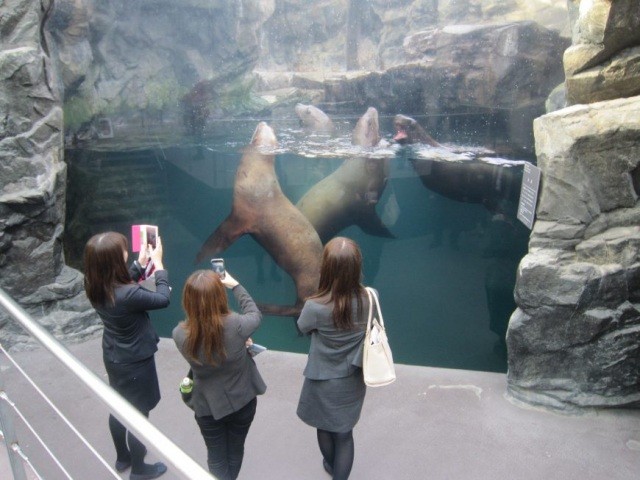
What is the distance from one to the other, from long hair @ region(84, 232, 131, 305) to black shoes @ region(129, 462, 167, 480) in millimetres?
1096

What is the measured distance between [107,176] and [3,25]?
2.33 meters

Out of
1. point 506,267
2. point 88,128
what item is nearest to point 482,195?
point 506,267

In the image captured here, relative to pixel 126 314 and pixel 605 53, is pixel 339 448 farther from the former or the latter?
pixel 605 53

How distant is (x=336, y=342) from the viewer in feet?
7.80

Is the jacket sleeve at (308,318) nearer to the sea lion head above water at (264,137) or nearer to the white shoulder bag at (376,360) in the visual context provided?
the white shoulder bag at (376,360)

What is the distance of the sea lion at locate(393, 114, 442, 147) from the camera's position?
19.0ft

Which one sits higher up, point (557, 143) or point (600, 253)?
point (557, 143)

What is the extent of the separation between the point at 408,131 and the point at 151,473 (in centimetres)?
432

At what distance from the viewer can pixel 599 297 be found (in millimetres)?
3623

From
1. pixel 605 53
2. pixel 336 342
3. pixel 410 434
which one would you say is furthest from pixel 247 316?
pixel 605 53

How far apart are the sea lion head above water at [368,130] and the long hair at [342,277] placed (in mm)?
3873

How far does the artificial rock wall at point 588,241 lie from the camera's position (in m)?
3.49

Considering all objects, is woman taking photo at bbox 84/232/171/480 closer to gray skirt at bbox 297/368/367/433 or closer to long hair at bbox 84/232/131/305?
long hair at bbox 84/232/131/305

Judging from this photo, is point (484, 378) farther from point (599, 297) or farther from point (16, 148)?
point (16, 148)
